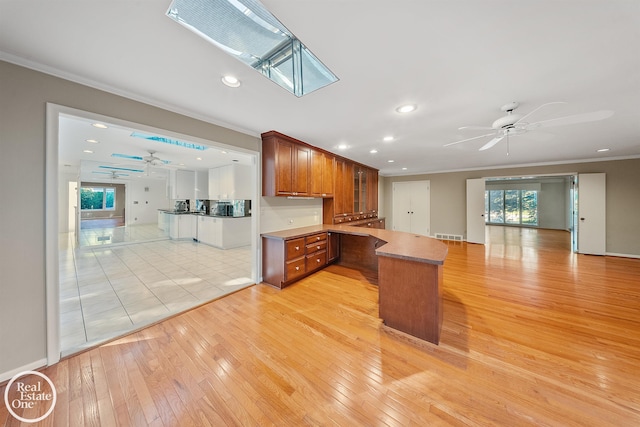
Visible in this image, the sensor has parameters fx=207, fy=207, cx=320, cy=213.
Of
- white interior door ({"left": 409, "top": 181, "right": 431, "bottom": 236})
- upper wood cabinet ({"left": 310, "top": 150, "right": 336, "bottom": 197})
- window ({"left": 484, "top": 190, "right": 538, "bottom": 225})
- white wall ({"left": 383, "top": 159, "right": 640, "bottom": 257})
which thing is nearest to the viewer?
upper wood cabinet ({"left": 310, "top": 150, "right": 336, "bottom": 197})

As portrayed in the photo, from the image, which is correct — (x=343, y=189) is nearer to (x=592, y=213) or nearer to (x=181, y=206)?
(x=181, y=206)

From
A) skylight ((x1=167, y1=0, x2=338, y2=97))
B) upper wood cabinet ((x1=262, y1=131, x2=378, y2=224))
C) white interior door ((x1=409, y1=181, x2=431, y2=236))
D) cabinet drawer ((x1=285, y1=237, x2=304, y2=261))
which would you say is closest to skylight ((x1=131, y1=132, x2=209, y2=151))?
upper wood cabinet ((x1=262, y1=131, x2=378, y2=224))

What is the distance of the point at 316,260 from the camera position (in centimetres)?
376

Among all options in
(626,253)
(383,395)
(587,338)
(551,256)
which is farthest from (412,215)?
(383,395)

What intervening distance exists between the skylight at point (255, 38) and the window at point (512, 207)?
1265 cm

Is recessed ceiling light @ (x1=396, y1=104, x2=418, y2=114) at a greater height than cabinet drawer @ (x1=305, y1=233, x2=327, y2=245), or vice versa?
recessed ceiling light @ (x1=396, y1=104, x2=418, y2=114)

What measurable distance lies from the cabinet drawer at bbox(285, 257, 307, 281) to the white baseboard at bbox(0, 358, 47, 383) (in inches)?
89.7

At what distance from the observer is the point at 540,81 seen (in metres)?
1.80

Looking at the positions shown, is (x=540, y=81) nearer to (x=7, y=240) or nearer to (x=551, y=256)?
(x=7, y=240)

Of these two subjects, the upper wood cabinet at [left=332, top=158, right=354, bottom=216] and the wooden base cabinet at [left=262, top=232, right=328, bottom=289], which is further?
the upper wood cabinet at [left=332, top=158, right=354, bottom=216]

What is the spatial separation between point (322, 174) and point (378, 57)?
2.75 metres

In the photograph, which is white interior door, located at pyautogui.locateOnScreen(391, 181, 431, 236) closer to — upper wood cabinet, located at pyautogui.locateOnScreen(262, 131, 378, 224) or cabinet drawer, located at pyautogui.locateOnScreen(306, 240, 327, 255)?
upper wood cabinet, located at pyautogui.locateOnScreen(262, 131, 378, 224)

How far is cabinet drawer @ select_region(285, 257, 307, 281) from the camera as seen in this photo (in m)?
3.17

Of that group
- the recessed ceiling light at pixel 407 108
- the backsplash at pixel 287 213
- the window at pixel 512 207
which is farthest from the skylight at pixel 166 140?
the window at pixel 512 207
